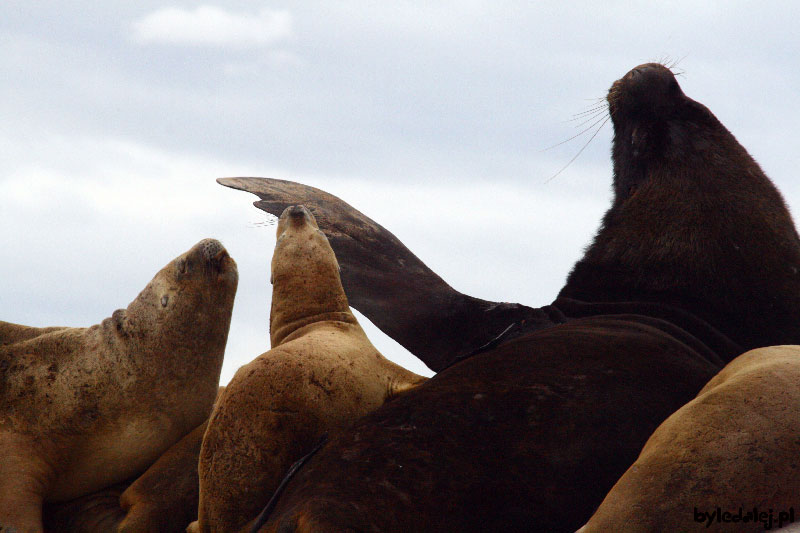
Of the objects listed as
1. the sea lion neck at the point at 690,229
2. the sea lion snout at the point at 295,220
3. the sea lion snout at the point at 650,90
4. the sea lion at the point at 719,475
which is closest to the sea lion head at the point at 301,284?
the sea lion snout at the point at 295,220

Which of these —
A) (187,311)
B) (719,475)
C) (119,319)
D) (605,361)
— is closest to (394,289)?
(187,311)

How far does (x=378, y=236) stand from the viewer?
18.7ft

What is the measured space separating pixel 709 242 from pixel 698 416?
1.75 metres

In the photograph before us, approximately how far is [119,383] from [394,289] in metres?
1.92

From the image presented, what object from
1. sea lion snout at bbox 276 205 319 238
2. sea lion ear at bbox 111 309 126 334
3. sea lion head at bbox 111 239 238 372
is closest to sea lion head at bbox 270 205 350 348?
sea lion snout at bbox 276 205 319 238

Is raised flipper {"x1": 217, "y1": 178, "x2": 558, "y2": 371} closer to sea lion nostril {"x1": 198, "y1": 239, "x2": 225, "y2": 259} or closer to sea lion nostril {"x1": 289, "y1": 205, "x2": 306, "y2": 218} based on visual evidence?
sea lion nostril {"x1": 289, "y1": 205, "x2": 306, "y2": 218}

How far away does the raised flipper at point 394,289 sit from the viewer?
5.10 meters

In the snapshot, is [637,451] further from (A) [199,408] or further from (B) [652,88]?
(B) [652,88]

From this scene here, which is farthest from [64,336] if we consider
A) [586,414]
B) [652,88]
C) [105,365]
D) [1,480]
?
[652,88]

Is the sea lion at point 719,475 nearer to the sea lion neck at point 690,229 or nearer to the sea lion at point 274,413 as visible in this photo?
the sea lion at point 274,413

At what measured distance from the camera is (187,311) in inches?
167

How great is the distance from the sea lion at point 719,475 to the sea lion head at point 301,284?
86.1 inches

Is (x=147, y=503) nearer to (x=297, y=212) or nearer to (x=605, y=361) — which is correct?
(x=297, y=212)

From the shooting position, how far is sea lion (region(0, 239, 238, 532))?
406cm
